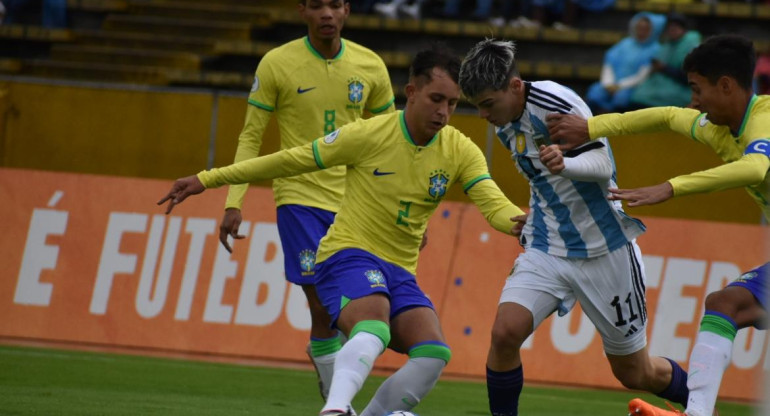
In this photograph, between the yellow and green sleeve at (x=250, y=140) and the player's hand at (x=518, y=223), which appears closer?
the player's hand at (x=518, y=223)

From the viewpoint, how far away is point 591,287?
7223mm

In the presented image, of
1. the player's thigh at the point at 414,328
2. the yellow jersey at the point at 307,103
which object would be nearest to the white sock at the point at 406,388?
the player's thigh at the point at 414,328

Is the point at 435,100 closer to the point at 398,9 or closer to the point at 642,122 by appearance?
the point at 642,122

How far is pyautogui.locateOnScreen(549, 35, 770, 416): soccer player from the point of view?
673 cm

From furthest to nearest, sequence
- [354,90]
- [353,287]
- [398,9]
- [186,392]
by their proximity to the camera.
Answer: [398,9], [186,392], [354,90], [353,287]

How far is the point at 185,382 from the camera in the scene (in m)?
9.96

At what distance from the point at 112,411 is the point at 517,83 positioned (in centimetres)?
310

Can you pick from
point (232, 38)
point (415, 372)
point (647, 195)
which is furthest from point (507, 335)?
point (232, 38)

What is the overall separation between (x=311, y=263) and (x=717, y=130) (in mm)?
2666

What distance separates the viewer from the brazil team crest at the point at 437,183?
7.16m

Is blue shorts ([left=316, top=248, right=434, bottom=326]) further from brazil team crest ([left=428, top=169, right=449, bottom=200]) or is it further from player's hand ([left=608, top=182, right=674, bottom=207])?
player's hand ([left=608, top=182, right=674, bottom=207])

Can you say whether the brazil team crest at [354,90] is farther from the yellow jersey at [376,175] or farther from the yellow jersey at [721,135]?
the yellow jersey at [721,135]

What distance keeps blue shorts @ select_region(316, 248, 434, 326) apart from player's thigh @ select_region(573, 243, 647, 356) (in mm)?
850

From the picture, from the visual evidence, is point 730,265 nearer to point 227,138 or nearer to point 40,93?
point 227,138
